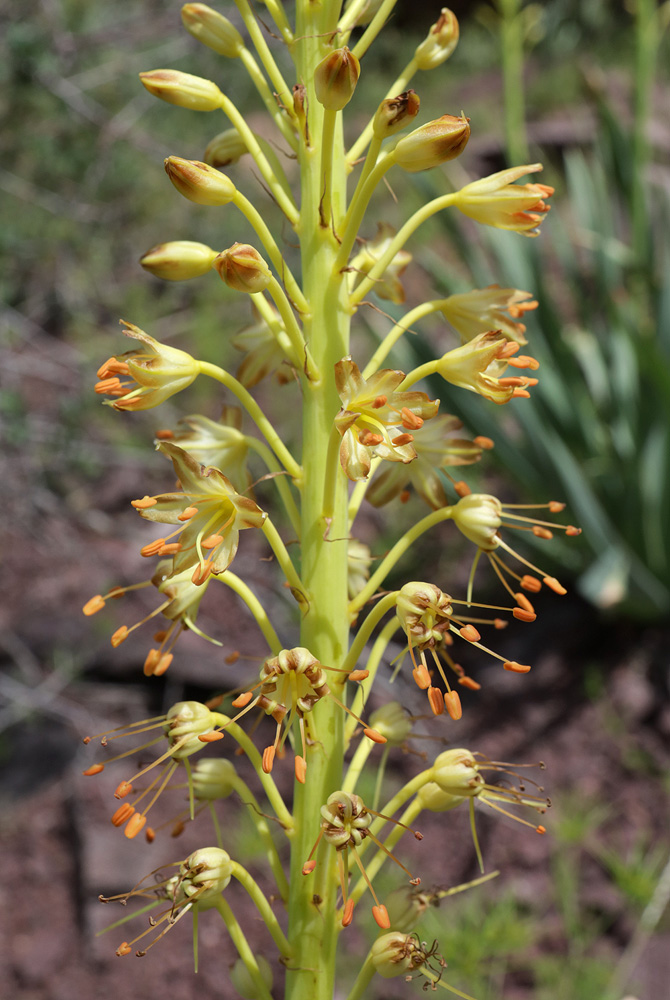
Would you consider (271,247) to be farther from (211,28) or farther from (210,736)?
(210,736)

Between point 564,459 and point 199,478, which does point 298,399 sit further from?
point 199,478

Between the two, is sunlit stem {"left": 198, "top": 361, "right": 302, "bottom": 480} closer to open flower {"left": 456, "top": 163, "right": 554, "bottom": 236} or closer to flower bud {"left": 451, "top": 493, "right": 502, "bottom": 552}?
flower bud {"left": 451, "top": 493, "right": 502, "bottom": 552}

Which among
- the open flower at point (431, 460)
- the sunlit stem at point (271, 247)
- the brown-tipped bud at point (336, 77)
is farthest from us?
the open flower at point (431, 460)

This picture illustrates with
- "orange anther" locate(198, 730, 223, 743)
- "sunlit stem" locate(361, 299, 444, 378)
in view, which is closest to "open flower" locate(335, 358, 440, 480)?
"sunlit stem" locate(361, 299, 444, 378)

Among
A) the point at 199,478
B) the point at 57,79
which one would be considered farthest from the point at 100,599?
the point at 57,79

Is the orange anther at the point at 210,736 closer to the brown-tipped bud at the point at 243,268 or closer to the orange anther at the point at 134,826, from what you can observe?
the orange anther at the point at 134,826

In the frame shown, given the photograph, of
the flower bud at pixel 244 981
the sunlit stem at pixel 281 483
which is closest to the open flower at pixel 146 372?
the sunlit stem at pixel 281 483

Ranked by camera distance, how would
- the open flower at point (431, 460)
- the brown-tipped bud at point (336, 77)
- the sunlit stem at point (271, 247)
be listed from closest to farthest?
the brown-tipped bud at point (336, 77) → the sunlit stem at point (271, 247) → the open flower at point (431, 460)
